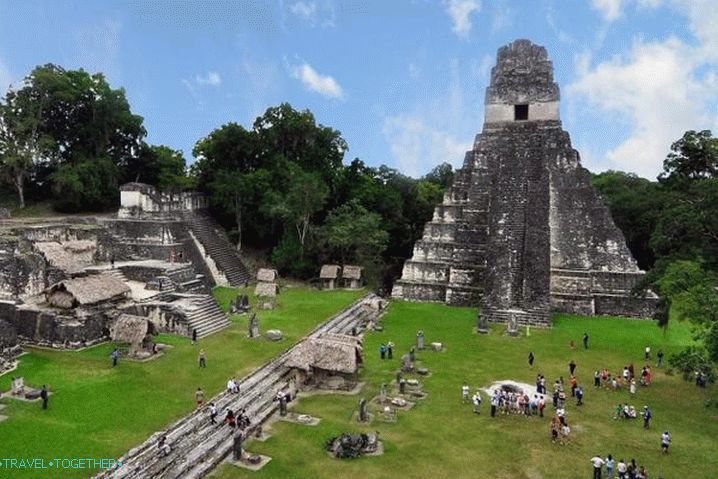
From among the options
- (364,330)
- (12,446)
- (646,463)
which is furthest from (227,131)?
(646,463)

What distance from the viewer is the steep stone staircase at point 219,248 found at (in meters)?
31.4

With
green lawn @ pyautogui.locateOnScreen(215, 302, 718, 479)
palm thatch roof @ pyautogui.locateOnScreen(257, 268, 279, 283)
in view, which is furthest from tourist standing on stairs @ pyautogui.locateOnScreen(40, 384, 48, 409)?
palm thatch roof @ pyautogui.locateOnScreen(257, 268, 279, 283)

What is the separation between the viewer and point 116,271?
24828 millimetres

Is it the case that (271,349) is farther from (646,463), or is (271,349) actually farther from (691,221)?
(691,221)

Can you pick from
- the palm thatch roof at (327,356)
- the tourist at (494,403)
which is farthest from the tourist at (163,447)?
the tourist at (494,403)

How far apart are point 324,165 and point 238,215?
21.5 ft

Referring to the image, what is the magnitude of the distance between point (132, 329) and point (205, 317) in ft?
12.4

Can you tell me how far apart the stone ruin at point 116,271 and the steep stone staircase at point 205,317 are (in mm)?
52

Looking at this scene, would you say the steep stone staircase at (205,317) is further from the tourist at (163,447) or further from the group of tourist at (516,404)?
the group of tourist at (516,404)

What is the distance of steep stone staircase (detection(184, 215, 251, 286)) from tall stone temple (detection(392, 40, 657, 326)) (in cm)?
899

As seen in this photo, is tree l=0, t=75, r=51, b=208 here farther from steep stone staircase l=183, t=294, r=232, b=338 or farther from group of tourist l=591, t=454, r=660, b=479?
group of tourist l=591, t=454, r=660, b=479

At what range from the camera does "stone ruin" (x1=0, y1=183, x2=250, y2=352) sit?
62.0ft

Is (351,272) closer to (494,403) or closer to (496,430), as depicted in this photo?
(494,403)

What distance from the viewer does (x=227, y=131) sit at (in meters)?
35.3
